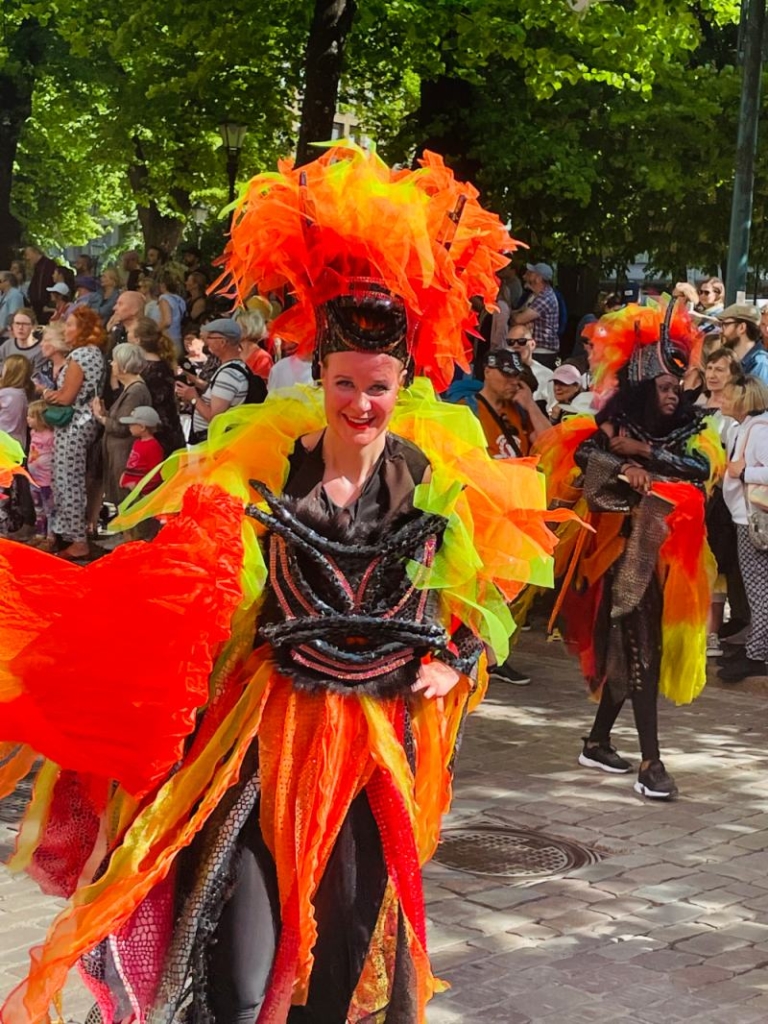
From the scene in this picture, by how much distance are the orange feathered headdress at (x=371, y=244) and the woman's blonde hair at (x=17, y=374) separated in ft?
34.2

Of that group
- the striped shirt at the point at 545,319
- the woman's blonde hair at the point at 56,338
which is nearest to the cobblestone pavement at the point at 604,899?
the woman's blonde hair at the point at 56,338

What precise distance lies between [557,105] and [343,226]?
57.8 ft

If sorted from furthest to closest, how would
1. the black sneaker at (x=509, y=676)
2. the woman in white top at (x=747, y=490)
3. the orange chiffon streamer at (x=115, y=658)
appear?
the black sneaker at (x=509, y=676) → the woman in white top at (x=747, y=490) → the orange chiffon streamer at (x=115, y=658)

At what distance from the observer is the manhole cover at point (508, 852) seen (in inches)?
261

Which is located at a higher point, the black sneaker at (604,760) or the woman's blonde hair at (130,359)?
the woman's blonde hair at (130,359)

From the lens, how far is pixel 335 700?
158 inches

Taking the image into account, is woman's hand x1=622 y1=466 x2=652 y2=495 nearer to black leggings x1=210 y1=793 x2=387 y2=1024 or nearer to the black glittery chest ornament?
the black glittery chest ornament

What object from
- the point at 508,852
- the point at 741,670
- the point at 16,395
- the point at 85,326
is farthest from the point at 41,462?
the point at 508,852

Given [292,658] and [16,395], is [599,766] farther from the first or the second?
[16,395]

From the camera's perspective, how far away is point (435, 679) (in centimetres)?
413

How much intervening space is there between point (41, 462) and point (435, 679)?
33.3ft

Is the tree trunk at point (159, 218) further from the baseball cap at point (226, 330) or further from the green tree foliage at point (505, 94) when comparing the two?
the baseball cap at point (226, 330)

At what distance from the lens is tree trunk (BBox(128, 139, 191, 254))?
3250cm

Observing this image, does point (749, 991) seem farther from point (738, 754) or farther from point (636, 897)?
point (738, 754)
